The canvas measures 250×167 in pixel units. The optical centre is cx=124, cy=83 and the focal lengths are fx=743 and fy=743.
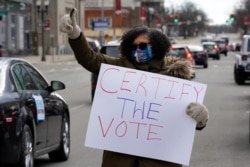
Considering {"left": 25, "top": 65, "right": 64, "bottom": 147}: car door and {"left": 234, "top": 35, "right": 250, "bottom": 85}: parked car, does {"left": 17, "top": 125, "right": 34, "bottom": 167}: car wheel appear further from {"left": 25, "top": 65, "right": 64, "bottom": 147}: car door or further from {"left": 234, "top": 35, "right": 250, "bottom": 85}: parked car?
{"left": 234, "top": 35, "right": 250, "bottom": 85}: parked car

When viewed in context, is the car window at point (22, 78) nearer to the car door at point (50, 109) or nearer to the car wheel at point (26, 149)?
the car door at point (50, 109)

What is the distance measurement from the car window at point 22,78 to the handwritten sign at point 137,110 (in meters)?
4.01

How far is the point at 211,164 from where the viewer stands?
34.2 feet

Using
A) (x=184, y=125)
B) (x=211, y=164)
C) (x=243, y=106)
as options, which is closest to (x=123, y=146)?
(x=184, y=125)

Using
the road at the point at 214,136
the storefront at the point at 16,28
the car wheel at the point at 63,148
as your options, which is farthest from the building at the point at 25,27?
the car wheel at the point at 63,148

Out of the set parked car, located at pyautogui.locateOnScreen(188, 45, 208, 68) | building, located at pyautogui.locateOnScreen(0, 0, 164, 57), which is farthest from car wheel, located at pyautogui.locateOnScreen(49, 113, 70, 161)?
building, located at pyautogui.locateOnScreen(0, 0, 164, 57)

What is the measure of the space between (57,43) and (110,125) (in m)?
74.9

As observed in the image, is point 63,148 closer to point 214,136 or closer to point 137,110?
point 214,136

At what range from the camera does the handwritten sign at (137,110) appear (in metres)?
4.96

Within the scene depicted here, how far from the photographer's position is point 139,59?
16.3 ft

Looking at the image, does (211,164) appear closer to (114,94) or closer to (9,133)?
(9,133)

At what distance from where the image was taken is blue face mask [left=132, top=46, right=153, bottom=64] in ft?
16.2

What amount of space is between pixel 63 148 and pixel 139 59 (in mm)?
5835

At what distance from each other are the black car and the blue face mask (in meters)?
3.34
